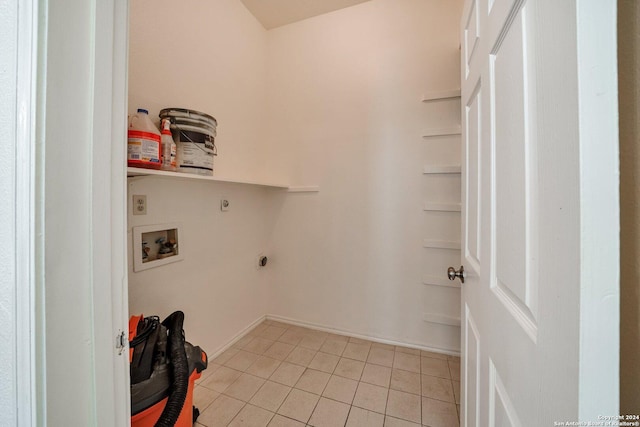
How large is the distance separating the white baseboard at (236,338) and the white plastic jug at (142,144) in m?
1.42

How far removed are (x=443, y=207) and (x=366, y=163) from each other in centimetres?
70

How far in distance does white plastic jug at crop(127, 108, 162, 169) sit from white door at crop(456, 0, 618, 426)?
1.26 meters

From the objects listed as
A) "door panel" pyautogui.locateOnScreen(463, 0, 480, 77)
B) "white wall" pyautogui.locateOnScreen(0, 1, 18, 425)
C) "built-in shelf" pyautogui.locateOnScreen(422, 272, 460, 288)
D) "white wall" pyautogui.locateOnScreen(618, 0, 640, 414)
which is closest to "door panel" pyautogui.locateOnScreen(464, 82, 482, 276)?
"door panel" pyautogui.locateOnScreen(463, 0, 480, 77)

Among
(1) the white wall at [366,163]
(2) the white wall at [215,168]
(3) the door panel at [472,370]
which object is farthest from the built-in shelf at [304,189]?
(3) the door panel at [472,370]

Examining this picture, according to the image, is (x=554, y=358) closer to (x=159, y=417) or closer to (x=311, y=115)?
(x=159, y=417)

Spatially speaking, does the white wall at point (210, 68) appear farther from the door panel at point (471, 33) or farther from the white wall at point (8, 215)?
the door panel at point (471, 33)

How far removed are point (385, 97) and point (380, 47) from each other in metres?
0.43

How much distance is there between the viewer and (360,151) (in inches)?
76.1

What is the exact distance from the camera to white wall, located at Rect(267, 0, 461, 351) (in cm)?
174

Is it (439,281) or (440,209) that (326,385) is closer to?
(439,281)

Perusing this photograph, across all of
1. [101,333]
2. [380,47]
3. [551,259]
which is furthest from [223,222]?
[380,47]

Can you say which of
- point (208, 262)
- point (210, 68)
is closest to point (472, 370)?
point (208, 262)

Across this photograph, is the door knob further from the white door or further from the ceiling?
the ceiling

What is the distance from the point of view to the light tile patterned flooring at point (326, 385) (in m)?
1.21
